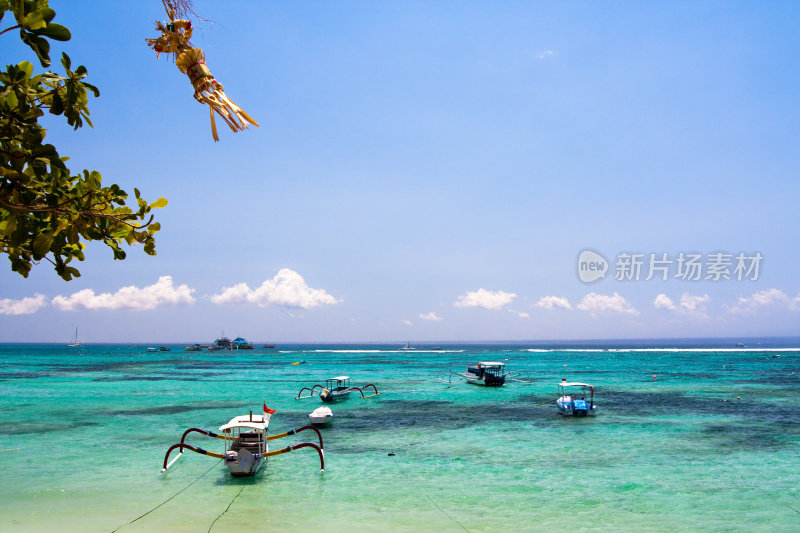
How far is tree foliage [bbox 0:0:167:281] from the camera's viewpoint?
2.72 meters

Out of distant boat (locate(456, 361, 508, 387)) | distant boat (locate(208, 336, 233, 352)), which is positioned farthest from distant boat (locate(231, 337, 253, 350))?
distant boat (locate(456, 361, 508, 387))

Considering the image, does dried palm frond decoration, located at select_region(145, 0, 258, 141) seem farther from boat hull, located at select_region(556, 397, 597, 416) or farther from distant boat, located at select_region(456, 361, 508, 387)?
distant boat, located at select_region(456, 361, 508, 387)

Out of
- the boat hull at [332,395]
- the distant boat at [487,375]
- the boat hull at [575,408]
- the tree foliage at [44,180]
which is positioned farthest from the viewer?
the distant boat at [487,375]

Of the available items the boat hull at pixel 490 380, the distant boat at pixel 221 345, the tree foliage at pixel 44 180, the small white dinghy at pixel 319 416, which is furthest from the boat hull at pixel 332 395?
the distant boat at pixel 221 345

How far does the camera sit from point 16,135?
3.04 meters

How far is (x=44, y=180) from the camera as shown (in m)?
3.31

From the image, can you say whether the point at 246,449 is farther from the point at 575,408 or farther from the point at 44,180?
the point at 575,408

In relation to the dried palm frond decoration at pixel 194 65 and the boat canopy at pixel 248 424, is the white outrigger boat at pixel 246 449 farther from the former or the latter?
the dried palm frond decoration at pixel 194 65

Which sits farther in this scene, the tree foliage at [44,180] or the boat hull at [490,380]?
the boat hull at [490,380]

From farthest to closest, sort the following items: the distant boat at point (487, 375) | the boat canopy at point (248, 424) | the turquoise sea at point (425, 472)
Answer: the distant boat at point (487, 375) → the boat canopy at point (248, 424) → the turquoise sea at point (425, 472)

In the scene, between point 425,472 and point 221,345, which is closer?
point 425,472

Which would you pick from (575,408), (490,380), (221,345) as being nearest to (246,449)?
(575,408)

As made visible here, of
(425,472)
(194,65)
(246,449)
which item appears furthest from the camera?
(425,472)

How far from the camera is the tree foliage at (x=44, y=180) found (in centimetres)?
272
